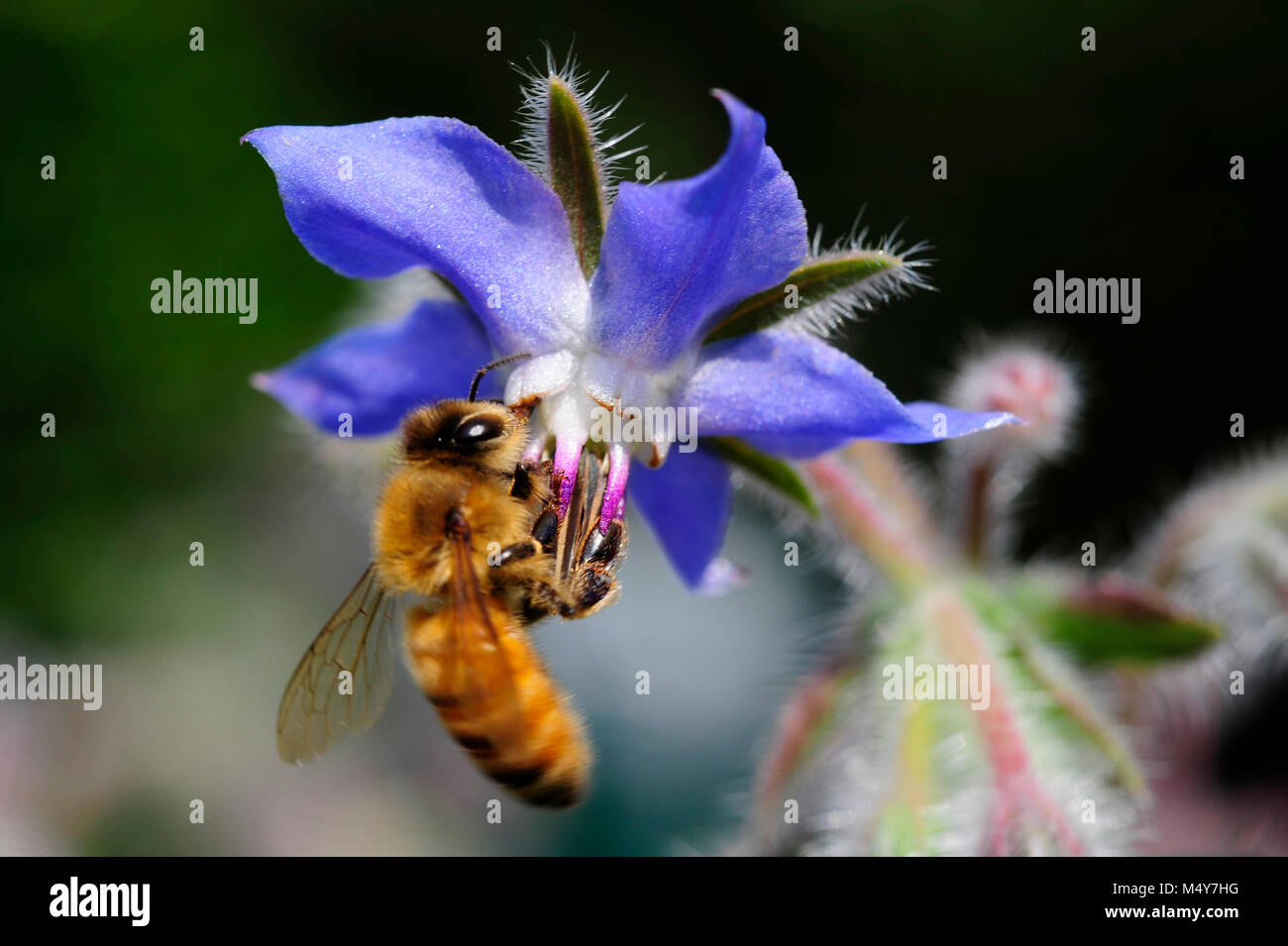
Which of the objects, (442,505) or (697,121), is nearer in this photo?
(442,505)

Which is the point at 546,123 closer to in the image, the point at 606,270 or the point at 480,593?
the point at 606,270

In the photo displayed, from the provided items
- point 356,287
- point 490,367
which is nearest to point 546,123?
point 490,367

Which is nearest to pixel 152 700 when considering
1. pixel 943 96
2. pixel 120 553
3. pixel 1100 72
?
pixel 120 553

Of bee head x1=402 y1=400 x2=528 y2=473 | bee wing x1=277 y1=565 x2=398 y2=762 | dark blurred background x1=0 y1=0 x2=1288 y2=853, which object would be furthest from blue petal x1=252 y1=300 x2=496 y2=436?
dark blurred background x1=0 y1=0 x2=1288 y2=853

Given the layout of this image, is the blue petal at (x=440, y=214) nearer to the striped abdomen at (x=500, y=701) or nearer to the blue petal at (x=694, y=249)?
the blue petal at (x=694, y=249)

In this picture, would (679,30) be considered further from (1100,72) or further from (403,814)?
(403,814)

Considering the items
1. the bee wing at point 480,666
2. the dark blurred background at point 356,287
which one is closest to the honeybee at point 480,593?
the bee wing at point 480,666

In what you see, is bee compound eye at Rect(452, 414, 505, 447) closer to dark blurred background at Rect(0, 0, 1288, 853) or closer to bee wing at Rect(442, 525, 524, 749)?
bee wing at Rect(442, 525, 524, 749)
